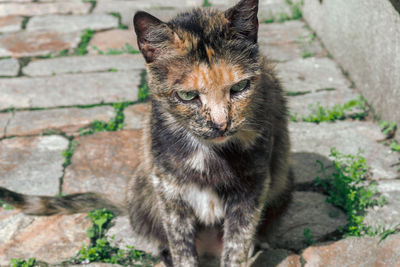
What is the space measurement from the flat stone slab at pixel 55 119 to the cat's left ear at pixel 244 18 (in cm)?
234

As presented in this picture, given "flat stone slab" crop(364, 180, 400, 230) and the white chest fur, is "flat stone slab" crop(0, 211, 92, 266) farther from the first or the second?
"flat stone slab" crop(364, 180, 400, 230)

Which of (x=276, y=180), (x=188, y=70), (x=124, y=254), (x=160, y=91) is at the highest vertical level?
(x=188, y=70)

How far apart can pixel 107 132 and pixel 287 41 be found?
2856mm

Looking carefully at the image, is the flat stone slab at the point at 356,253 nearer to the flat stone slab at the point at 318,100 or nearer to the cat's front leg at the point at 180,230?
the cat's front leg at the point at 180,230

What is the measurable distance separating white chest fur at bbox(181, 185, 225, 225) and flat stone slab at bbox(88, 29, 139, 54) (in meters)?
3.51

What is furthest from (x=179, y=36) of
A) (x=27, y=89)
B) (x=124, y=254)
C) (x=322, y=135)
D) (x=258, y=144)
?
(x=27, y=89)

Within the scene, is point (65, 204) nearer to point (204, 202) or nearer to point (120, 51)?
point (204, 202)

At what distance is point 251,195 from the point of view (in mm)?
2467

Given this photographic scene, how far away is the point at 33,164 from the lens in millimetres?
3723

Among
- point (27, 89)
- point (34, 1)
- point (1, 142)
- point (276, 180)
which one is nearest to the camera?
point (276, 180)

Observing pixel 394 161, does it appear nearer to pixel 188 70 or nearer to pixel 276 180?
pixel 276 180

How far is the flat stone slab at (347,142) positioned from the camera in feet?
11.7

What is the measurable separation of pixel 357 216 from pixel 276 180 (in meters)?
0.67

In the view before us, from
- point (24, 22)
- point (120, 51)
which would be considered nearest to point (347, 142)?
point (120, 51)
